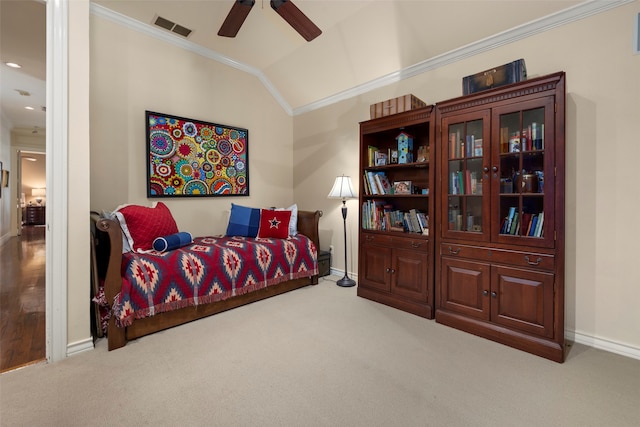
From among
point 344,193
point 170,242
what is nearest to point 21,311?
point 170,242

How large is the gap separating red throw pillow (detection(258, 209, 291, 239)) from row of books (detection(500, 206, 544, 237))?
2.24 meters

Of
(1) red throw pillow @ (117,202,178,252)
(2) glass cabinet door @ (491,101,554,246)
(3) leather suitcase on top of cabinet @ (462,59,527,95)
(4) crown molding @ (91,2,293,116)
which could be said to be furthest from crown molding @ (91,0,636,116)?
(1) red throw pillow @ (117,202,178,252)

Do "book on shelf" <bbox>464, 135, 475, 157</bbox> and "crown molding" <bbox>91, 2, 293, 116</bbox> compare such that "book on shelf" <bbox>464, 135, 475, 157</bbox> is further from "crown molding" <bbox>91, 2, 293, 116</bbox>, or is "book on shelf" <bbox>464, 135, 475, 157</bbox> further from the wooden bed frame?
"crown molding" <bbox>91, 2, 293, 116</bbox>

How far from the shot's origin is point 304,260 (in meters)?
3.37

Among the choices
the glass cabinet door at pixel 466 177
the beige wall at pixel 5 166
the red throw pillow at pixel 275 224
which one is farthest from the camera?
the beige wall at pixel 5 166

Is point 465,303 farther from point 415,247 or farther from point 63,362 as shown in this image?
point 63,362

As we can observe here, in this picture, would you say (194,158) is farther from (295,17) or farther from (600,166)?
(600,166)

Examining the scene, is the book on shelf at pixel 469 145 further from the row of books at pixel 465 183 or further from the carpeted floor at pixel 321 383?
the carpeted floor at pixel 321 383

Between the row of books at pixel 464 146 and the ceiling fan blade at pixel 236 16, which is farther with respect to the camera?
the row of books at pixel 464 146

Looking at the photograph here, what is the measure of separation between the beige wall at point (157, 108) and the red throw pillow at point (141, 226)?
1.95ft

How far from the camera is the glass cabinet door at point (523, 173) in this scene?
196cm

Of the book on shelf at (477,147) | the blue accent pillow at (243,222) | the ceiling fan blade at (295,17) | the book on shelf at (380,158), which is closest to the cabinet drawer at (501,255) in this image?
the book on shelf at (477,147)

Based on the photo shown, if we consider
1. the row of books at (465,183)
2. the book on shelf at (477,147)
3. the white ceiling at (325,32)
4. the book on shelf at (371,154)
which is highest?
the white ceiling at (325,32)

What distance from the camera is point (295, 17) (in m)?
1.98
